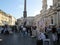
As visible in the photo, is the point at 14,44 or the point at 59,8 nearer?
the point at 14,44

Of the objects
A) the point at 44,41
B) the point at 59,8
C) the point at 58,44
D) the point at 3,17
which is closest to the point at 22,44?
the point at 58,44

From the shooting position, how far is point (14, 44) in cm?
1605

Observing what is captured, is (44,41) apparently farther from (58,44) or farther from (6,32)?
(6,32)

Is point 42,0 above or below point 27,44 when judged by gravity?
above

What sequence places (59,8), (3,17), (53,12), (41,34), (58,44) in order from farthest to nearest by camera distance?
(3,17), (53,12), (59,8), (58,44), (41,34)

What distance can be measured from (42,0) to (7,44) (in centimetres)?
2789

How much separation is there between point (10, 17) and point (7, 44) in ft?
216

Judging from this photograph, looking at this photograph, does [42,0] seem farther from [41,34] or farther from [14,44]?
[41,34]

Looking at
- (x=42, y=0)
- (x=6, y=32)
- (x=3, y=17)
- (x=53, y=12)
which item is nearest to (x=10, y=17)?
(x=3, y=17)

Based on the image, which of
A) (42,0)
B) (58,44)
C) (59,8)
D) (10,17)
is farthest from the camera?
(10,17)

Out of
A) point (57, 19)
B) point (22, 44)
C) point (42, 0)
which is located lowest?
point (22, 44)

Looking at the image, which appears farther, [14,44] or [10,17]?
[10,17]

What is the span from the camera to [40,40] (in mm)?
12141

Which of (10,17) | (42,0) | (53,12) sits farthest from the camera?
(10,17)
